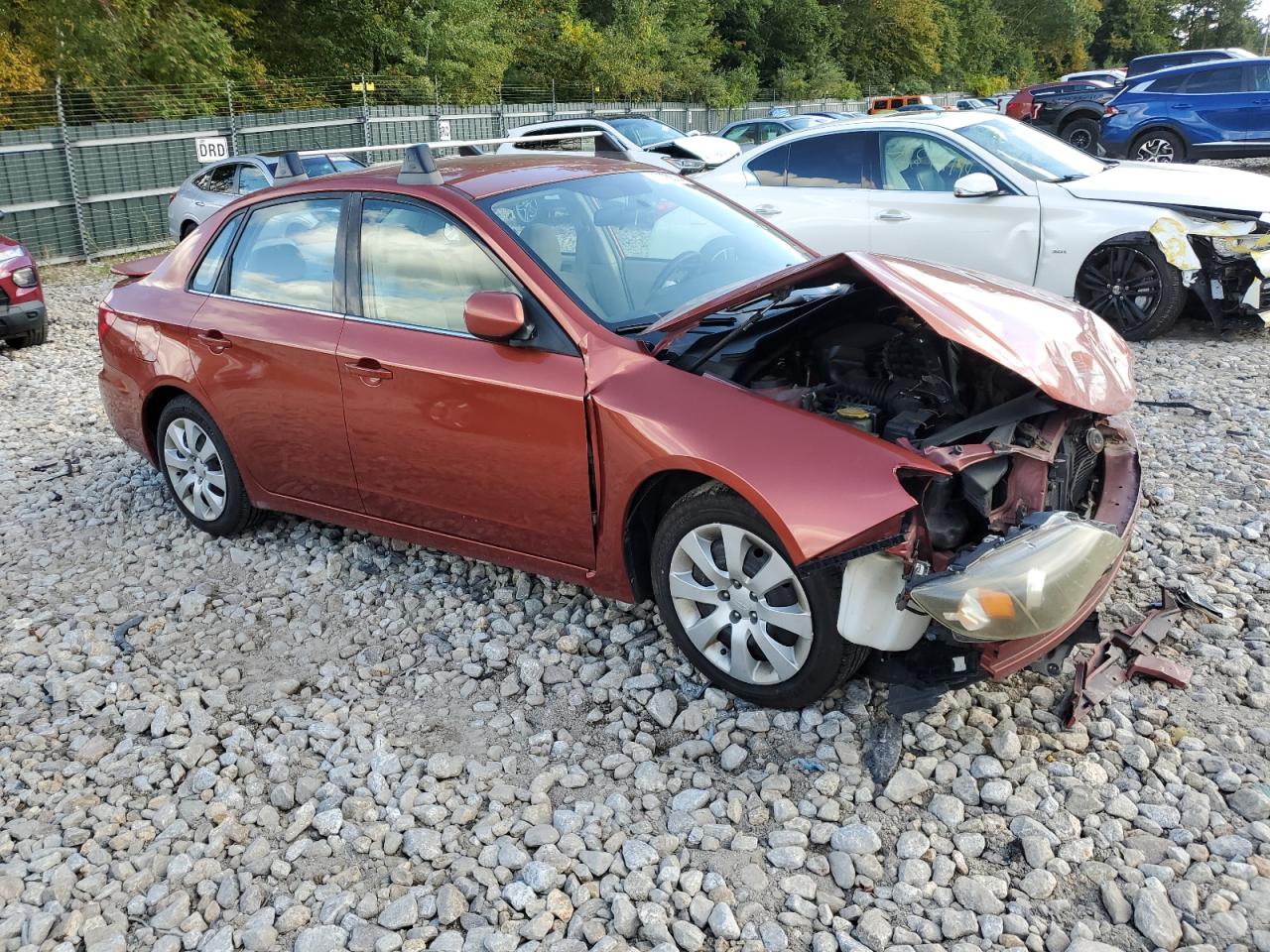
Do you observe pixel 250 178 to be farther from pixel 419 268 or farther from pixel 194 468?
pixel 419 268

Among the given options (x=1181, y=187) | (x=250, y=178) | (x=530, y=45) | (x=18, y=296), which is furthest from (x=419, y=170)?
(x=530, y=45)

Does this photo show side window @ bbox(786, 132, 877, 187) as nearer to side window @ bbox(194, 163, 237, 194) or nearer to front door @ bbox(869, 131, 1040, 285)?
front door @ bbox(869, 131, 1040, 285)

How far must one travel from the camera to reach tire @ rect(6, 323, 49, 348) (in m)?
10.1

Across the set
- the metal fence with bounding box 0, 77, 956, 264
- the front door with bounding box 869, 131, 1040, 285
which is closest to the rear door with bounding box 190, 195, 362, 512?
the front door with bounding box 869, 131, 1040, 285

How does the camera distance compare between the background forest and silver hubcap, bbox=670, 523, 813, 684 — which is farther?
the background forest

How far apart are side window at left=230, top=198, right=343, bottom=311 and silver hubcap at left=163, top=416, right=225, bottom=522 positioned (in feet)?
2.54

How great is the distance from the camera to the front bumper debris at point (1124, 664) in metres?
3.48

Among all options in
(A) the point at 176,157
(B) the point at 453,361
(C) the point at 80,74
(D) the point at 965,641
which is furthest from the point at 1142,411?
(C) the point at 80,74

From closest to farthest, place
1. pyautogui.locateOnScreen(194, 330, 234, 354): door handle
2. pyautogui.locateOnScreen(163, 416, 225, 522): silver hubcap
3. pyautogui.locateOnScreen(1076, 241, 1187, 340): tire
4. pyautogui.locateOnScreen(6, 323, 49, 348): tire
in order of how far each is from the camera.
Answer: pyautogui.locateOnScreen(194, 330, 234, 354): door handle, pyautogui.locateOnScreen(163, 416, 225, 522): silver hubcap, pyautogui.locateOnScreen(1076, 241, 1187, 340): tire, pyautogui.locateOnScreen(6, 323, 49, 348): tire

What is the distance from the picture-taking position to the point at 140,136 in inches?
693

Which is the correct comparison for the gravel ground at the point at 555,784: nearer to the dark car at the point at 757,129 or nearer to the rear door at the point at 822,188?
the rear door at the point at 822,188

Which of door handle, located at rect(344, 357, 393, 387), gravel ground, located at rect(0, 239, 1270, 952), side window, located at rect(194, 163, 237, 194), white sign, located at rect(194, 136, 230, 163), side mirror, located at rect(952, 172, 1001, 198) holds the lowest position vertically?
gravel ground, located at rect(0, 239, 1270, 952)

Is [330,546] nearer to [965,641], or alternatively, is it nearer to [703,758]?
[703,758]

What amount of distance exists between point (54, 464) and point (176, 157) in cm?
1336
